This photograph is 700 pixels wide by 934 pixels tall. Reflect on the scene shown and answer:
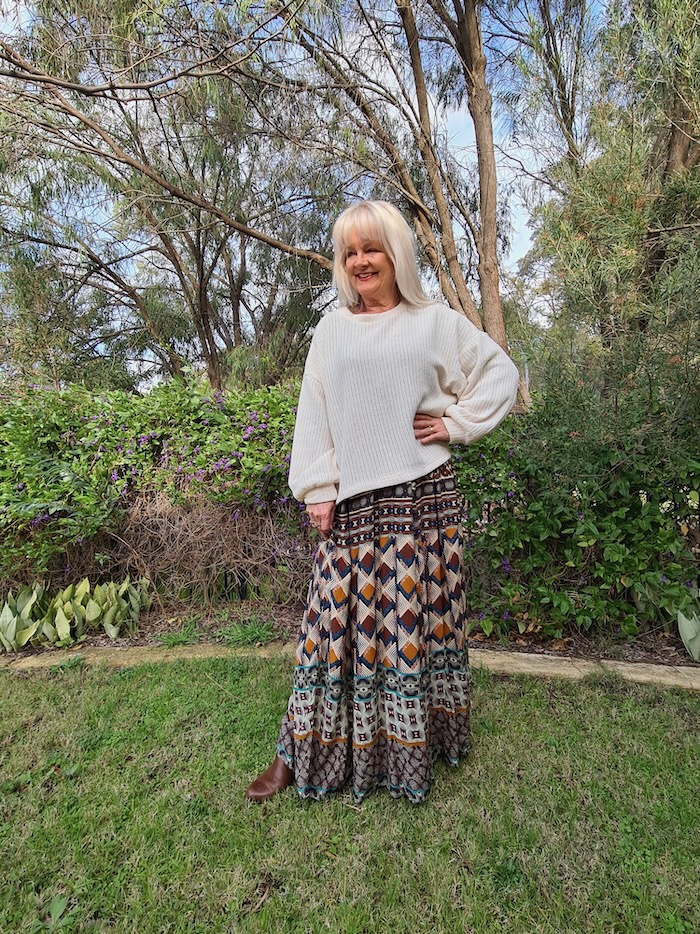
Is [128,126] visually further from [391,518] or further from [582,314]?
[391,518]

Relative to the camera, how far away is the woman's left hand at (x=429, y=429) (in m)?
1.53

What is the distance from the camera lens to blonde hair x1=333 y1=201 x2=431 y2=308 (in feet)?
4.78

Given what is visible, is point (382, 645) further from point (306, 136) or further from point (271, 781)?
point (306, 136)

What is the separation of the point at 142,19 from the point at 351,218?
305cm

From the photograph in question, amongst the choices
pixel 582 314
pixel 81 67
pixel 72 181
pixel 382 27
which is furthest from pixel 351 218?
pixel 72 181

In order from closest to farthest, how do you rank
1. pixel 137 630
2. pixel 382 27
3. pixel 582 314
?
pixel 582 314 → pixel 137 630 → pixel 382 27

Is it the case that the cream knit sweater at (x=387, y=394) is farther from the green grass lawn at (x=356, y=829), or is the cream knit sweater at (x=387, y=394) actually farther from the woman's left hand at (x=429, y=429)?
the green grass lawn at (x=356, y=829)

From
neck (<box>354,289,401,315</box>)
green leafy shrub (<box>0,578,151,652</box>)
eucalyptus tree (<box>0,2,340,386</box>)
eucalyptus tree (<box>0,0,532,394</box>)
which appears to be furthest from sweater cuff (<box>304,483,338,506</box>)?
eucalyptus tree (<box>0,0,532,394</box>)

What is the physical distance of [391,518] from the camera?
5.02 ft

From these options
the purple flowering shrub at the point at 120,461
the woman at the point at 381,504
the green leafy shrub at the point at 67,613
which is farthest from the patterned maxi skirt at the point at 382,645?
the green leafy shrub at the point at 67,613

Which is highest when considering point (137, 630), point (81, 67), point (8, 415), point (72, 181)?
point (72, 181)

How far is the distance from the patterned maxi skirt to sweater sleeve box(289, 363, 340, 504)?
9 centimetres

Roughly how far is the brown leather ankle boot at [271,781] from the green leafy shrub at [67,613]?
1512mm

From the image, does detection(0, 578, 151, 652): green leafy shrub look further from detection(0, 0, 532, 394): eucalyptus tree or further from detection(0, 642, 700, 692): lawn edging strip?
detection(0, 0, 532, 394): eucalyptus tree
